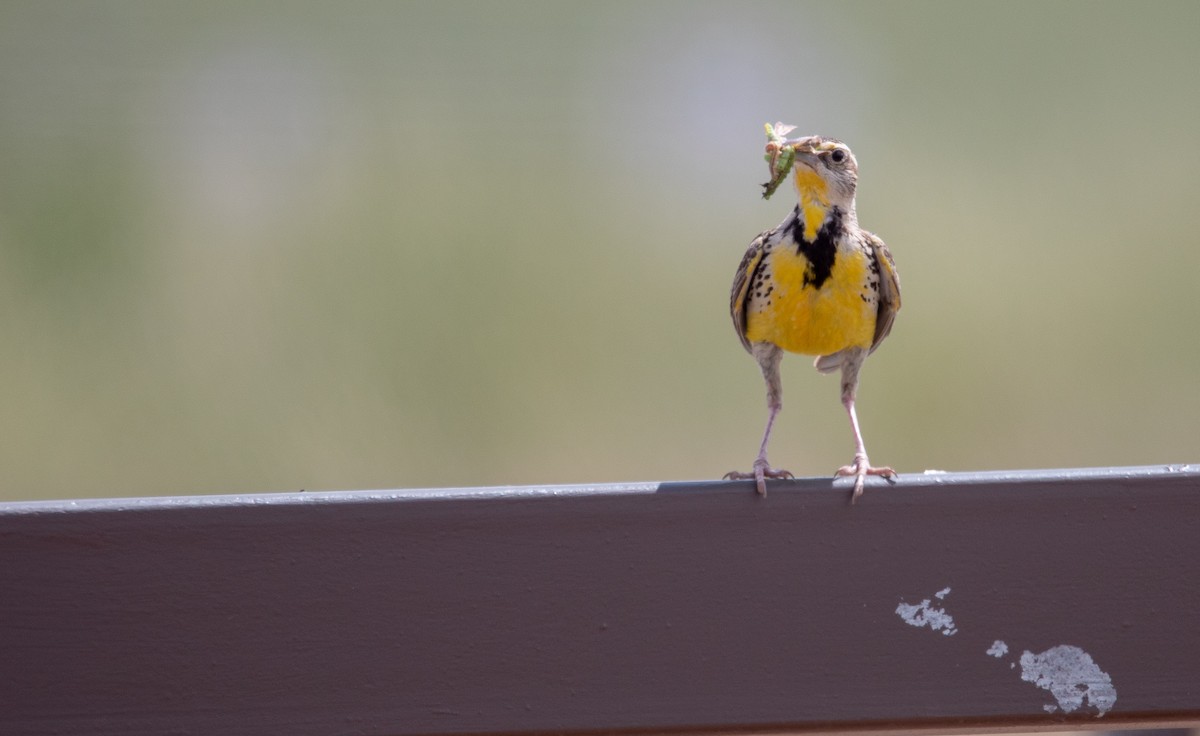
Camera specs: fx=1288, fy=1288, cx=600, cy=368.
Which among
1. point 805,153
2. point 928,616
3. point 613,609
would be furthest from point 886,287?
point 613,609

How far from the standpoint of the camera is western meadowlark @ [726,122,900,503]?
7.50 ft

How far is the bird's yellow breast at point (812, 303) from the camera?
7.49 feet

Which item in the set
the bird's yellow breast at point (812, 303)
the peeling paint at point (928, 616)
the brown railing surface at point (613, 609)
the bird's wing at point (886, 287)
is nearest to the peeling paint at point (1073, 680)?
the brown railing surface at point (613, 609)

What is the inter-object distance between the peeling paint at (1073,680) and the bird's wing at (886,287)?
3.28 ft

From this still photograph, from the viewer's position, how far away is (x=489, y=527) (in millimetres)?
1495

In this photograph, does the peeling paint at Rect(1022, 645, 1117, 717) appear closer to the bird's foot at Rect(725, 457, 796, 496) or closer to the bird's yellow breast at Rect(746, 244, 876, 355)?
the bird's foot at Rect(725, 457, 796, 496)

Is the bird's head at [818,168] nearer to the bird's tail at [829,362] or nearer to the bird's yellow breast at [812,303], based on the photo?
the bird's yellow breast at [812,303]

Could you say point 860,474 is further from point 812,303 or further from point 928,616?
point 812,303

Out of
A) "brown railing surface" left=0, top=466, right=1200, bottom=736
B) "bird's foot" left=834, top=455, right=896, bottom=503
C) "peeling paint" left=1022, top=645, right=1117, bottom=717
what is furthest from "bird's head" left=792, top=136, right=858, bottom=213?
"peeling paint" left=1022, top=645, right=1117, bottom=717

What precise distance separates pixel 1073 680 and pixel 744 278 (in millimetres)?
1070

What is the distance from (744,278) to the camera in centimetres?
238

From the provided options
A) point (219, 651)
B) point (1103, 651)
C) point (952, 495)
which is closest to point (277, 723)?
point (219, 651)

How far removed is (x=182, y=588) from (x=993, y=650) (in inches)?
37.1

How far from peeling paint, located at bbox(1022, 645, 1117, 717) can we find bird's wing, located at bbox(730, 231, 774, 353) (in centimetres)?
102
